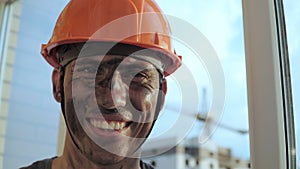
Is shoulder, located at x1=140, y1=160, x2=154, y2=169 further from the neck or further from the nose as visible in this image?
the nose

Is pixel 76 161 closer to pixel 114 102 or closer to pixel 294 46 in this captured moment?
pixel 114 102

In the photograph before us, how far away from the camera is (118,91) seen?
118 cm

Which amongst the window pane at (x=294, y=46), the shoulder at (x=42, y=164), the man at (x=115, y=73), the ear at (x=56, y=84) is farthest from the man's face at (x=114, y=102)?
the window pane at (x=294, y=46)

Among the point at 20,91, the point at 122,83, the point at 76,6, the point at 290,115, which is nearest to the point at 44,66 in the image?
the point at 20,91

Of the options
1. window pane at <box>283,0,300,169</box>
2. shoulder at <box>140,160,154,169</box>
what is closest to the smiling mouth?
shoulder at <box>140,160,154,169</box>

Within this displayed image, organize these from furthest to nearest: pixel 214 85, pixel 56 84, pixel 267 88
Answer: pixel 56 84
pixel 214 85
pixel 267 88

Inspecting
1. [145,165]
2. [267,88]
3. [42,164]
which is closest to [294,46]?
[267,88]

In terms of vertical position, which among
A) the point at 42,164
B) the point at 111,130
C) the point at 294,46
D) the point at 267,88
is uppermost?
the point at 294,46

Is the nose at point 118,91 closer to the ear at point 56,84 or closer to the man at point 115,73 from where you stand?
the man at point 115,73

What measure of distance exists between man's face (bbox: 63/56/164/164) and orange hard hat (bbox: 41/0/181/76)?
58mm

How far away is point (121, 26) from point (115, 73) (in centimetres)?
14

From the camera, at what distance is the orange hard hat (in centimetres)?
117

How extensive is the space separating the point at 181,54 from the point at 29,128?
0.81 meters

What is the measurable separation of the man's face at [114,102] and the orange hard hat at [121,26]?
6 cm
